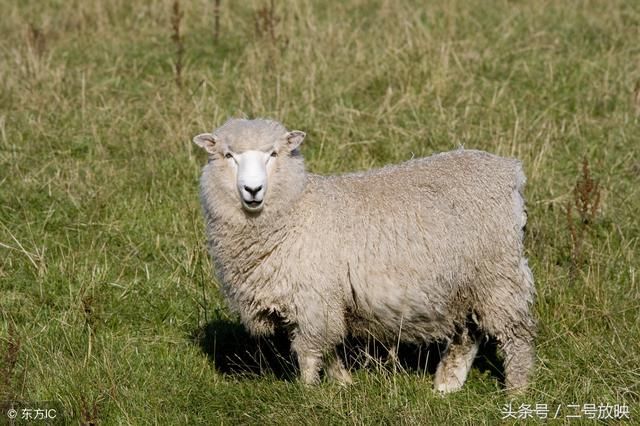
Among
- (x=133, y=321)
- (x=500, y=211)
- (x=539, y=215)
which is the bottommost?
(x=133, y=321)

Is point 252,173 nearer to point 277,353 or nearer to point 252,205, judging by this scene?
point 252,205

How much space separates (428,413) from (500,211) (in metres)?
0.99

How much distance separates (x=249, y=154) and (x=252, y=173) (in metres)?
0.10

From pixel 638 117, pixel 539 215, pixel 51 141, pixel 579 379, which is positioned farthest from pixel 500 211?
pixel 51 141

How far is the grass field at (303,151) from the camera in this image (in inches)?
170

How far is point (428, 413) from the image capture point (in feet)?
13.2

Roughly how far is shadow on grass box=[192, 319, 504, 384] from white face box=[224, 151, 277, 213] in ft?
2.69

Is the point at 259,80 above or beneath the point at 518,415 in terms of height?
above

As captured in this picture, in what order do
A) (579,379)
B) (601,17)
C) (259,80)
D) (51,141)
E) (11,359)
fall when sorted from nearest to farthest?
1. (11,359)
2. (579,379)
3. (51,141)
4. (259,80)
5. (601,17)

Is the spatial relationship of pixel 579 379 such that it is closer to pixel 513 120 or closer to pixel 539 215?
pixel 539 215

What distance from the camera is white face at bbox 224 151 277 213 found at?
13.1 ft

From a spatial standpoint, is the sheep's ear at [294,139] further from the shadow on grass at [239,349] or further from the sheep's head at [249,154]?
the shadow on grass at [239,349]

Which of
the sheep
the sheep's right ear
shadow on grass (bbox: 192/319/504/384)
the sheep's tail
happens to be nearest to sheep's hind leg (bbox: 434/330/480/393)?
shadow on grass (bbox: 192/319/504/384)

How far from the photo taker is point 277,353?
4.65 metres
